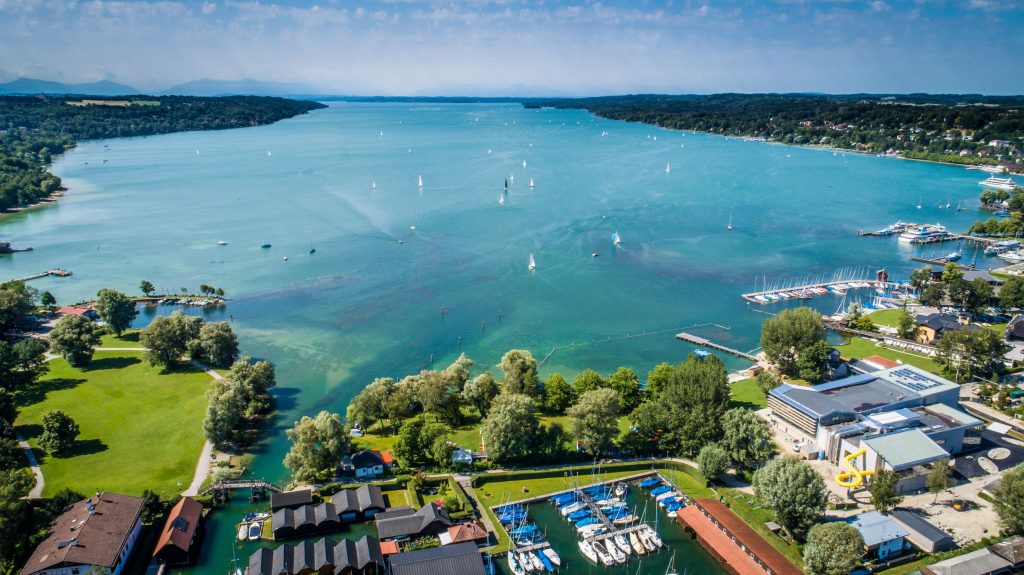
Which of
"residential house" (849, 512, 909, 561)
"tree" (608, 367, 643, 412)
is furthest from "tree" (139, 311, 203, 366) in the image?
"residential house" (849, 512, 909, 561)

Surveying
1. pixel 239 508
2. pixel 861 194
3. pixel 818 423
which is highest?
pixel 861 194

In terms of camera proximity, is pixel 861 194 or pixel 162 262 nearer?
pixel 162 262

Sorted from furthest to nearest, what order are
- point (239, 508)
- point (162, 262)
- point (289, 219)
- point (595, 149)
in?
point (595, 149), point (289, 219), point (162, 262), point (239, 508)

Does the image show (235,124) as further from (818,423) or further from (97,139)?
(818,423)

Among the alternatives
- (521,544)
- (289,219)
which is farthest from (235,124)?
(521,544)

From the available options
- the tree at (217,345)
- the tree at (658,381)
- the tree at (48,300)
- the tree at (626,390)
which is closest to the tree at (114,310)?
the tree at (48,300)

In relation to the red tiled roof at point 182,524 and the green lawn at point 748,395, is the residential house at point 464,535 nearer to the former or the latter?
the red tiled roof at point 182,524

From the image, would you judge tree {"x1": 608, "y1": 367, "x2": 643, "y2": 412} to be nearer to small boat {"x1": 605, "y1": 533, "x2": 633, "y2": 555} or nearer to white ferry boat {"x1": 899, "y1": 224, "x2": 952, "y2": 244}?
small boat {"x1": 605, "y1": 533, "x2": 633, "y2": 555}
